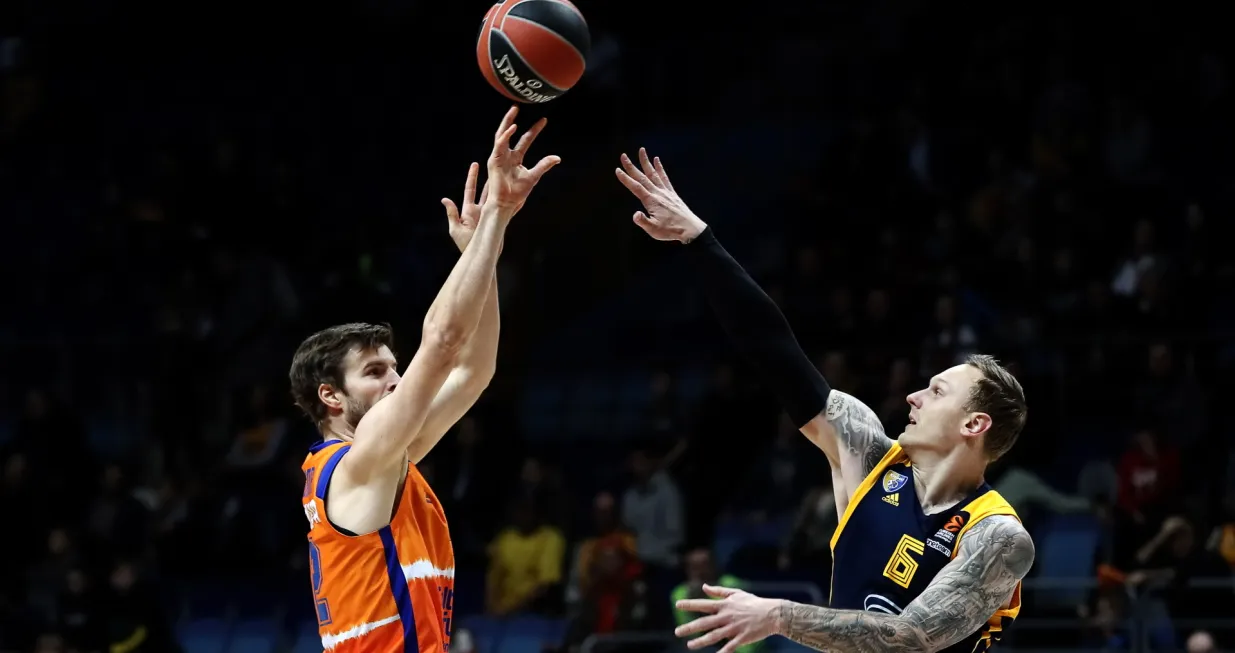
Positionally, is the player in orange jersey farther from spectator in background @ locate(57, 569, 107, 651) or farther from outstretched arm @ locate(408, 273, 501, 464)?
spectator in background @ locate(57, 569, 107, 651)

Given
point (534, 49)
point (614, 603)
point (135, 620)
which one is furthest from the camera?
point (135, 620)

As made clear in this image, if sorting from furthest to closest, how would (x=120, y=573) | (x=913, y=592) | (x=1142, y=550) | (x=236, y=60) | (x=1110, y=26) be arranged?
(x=236, y=60) → (x=1110, y=26) → (x=120, y=573) → (x=1142, y=550) → (x=913, y=592)

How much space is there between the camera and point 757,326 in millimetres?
5398

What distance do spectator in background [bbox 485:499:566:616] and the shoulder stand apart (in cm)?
732

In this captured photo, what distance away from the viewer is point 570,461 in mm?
14234

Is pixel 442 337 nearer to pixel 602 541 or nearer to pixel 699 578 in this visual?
pixel 699 578

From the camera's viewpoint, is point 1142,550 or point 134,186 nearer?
point 1142,550

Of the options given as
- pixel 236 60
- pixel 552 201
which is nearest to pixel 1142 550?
pixel 552 201

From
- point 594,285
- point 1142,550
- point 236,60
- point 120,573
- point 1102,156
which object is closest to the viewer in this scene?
point 1142,550

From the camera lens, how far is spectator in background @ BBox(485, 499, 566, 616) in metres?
12.1

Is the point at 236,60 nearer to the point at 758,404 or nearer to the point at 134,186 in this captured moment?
the point at 134,186

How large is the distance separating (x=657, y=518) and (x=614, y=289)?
487 centimetres

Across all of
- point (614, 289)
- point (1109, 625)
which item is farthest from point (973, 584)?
point (614, 289)

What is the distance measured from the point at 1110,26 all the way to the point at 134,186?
32.2 feet
